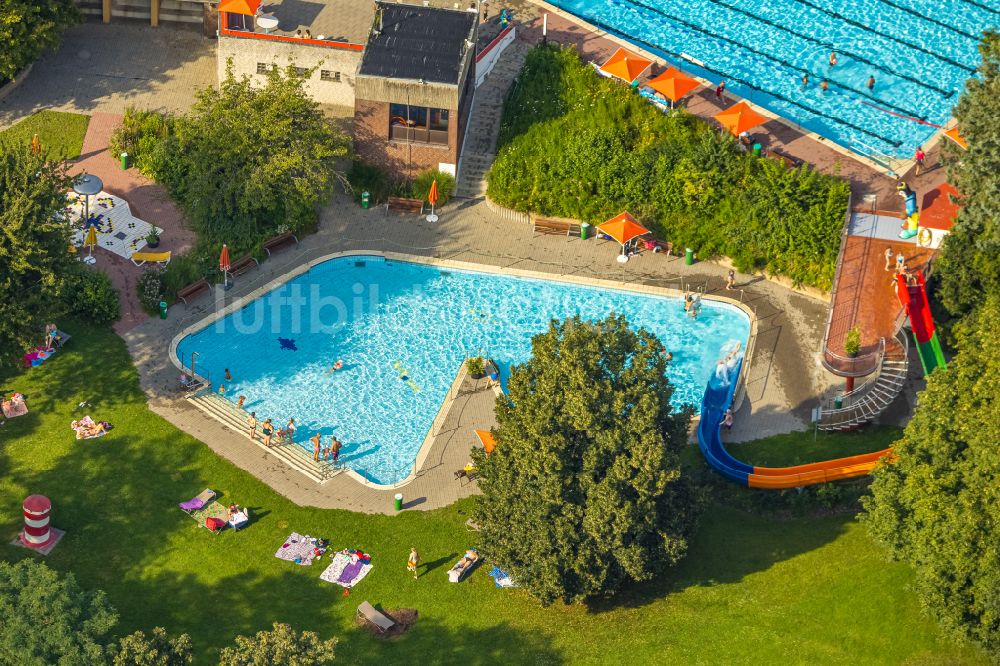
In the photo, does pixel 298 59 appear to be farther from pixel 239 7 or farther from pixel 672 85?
pixel 672 85

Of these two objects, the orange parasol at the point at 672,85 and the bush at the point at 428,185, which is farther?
the orange parasol at the point at 672,85

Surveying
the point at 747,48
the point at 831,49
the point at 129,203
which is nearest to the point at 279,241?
the point at 129,203

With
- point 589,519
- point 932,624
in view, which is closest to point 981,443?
point 932,624

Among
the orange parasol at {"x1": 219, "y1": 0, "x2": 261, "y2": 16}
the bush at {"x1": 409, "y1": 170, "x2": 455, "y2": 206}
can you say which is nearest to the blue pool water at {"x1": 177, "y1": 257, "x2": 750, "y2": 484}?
the bush at {"x1": 409, "y1": 170, "x2": 455, "y2": 206}

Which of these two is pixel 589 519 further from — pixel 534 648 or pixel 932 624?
pixel 932 624

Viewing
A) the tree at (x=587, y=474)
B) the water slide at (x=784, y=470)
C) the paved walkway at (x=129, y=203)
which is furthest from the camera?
the paved walkway at (x=129, y=203)

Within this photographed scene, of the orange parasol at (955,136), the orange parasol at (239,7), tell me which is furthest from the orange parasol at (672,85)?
the orange parasol at (239,7)

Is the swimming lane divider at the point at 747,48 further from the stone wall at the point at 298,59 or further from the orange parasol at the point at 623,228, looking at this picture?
the stone wall at the point at 298,59
